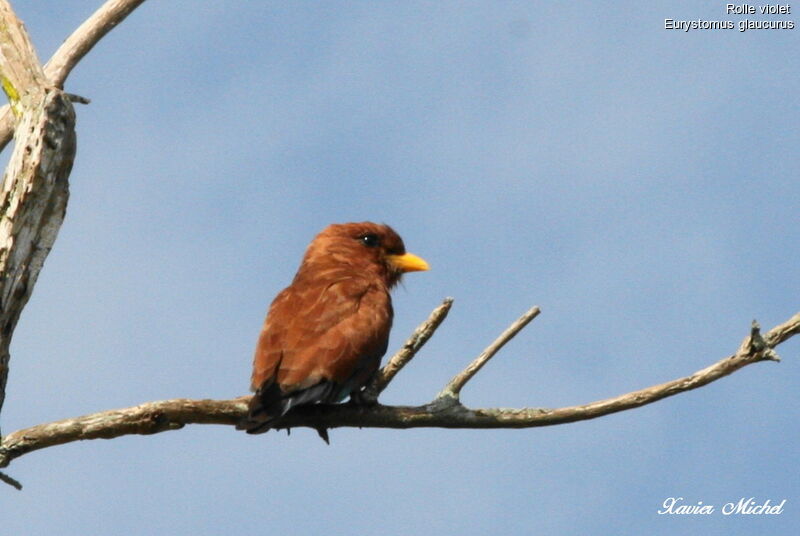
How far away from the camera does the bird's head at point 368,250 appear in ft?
25.2

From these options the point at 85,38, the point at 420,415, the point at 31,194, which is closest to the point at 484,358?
the point at 420,415

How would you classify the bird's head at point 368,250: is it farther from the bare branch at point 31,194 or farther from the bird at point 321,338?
the bare branch at point 31,194

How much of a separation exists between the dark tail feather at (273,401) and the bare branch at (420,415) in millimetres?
57

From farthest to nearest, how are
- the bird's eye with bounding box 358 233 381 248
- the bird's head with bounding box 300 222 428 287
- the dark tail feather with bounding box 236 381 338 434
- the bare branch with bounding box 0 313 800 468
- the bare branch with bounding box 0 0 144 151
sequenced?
the bird's eye with bounding box 358 233 381 248, the bird's head with bounding box 300 222 428 287, the bare branch with bounding box 0 0 144 151, the dark tail feather with bounding box 236 381 338 434, the bare branch with bounding box 0 313 800 468

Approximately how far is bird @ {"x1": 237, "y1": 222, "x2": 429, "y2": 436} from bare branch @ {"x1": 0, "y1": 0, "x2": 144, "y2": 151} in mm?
1873

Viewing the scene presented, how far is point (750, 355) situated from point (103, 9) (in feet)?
14.3

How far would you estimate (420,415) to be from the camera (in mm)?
5562

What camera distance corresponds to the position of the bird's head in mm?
7668

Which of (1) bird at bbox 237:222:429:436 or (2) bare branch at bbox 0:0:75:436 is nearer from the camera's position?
(2) bare branch at bbox 0:0:75:436

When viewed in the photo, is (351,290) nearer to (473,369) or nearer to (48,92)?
(473,369)

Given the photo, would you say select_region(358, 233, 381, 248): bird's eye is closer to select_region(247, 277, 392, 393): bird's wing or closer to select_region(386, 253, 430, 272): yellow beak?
select_region(386, 253, 430, 272): yellow beak

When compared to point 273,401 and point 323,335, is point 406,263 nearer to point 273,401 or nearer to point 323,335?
point 323,335

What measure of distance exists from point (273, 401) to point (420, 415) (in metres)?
0.73

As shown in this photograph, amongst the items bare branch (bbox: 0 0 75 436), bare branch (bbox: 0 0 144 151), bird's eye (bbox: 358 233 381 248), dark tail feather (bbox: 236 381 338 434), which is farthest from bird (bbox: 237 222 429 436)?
bare branch (bbox: 0 0 144 151)
